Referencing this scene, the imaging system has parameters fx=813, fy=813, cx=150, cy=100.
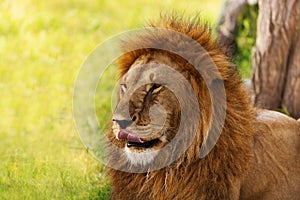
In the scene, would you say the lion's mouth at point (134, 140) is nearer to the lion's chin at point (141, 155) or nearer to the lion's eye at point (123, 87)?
the lion's chin at point (141, 155)

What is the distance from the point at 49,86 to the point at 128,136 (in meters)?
3.76

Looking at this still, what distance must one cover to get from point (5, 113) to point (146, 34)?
296 centimetres

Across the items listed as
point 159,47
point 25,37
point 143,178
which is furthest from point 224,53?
point 25,37

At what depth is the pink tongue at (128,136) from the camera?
403 cm

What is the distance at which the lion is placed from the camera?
4.07 m

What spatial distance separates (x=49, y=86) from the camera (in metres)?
7.69

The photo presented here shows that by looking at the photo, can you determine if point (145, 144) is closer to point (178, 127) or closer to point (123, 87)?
point (178, 127)

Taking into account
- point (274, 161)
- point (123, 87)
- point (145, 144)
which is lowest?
point (274, 161)

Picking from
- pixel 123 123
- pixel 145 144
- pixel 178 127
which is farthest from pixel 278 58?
pixel 123 123

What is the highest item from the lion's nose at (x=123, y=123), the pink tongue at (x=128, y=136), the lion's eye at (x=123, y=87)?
the lion's eye at (x=123, y=87)

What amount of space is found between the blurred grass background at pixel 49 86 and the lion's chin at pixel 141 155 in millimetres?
1074

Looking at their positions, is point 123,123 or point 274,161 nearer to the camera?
point 123,123

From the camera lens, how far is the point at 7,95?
7441 mm

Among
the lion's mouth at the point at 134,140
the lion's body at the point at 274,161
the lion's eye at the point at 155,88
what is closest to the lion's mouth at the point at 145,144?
the lion's mouth at the point at 134,140
